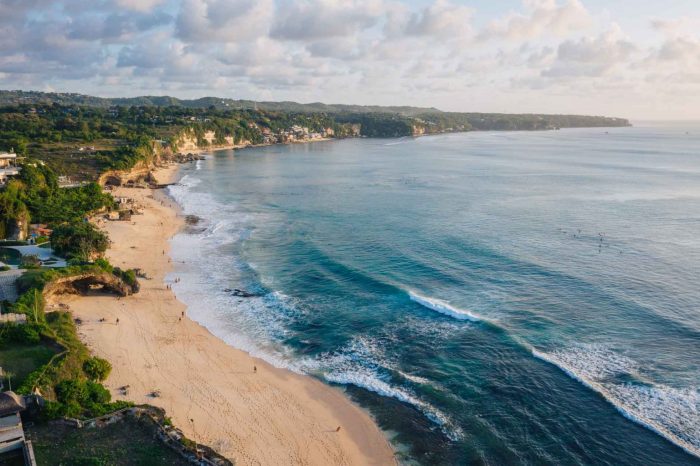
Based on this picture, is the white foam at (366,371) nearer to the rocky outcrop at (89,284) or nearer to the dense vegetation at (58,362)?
the dense vegetation at (58,362)

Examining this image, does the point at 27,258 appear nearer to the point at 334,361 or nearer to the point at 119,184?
the point at 334,361

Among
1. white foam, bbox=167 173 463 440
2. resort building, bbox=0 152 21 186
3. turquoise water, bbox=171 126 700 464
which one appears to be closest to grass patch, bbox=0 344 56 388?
white foam, bbox=167 173 463 440

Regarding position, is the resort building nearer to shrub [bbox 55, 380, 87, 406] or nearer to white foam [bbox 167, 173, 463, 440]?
white foam [bbox 167, 173, 463, 440]

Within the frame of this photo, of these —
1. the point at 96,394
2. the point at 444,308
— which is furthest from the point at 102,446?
the point at 444,308

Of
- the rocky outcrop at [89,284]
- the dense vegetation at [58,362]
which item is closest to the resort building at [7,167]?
the rocky outcrop at [89,284]

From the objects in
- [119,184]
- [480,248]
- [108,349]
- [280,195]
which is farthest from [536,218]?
[119,184]
